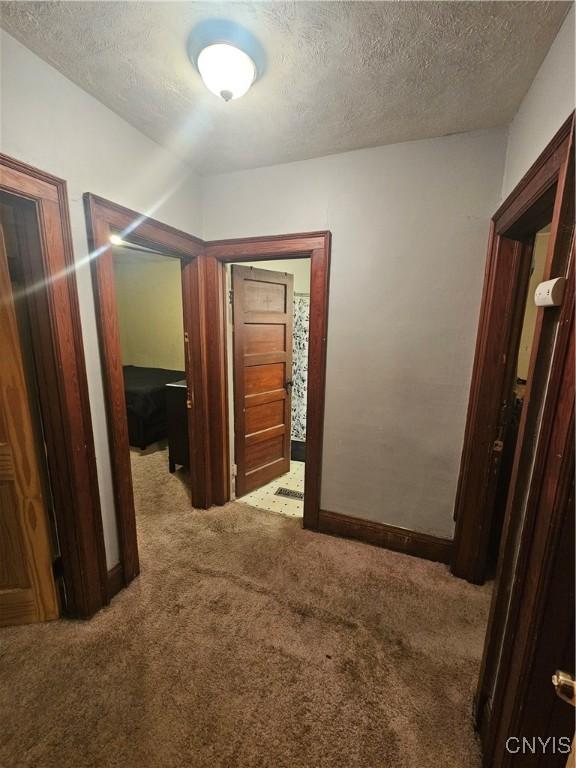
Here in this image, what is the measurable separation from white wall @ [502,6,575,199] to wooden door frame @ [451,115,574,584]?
0.16 meters

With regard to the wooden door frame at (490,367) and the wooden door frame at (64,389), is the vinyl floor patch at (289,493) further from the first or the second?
the wooden door frame at (64,389)

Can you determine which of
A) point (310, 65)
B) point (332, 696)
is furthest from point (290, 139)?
point (332, 696)

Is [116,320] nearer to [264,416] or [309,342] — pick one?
[309,342]

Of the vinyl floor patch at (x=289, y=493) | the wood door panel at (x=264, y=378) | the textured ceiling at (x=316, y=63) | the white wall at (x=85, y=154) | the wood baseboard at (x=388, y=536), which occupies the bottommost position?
the vinyl floor patch at (x=289, y=493)

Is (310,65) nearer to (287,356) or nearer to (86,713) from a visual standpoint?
(287,356)

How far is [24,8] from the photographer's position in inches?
40.9

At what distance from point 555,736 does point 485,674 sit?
43cm

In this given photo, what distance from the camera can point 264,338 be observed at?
2.77 meters

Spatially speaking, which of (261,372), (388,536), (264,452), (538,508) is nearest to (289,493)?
(264,452)

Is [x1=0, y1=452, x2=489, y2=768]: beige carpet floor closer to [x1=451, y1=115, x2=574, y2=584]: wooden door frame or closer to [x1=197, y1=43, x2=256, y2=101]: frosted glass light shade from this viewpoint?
[x1=451, y1=115, x2=574, y2=584]: wooden door frame

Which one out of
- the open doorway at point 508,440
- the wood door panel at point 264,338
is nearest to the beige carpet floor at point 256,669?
the open doorway at point 508,440

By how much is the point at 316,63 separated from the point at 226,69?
37 cm

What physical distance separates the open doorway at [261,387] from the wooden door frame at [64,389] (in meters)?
1.18

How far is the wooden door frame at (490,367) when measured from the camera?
5.04 feet
